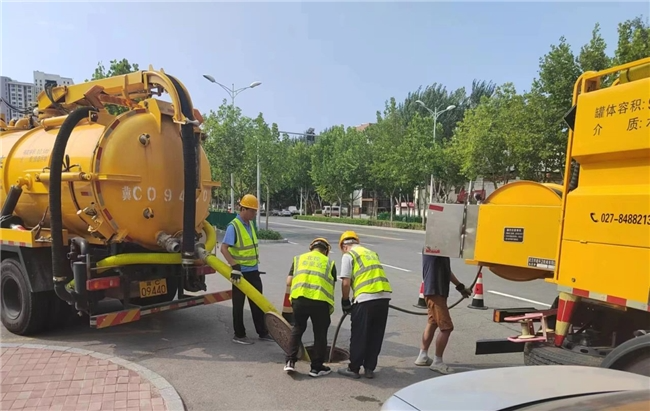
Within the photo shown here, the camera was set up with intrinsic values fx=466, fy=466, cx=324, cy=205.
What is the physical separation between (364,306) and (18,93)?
9.57 m

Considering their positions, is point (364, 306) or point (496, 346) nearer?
point (496, 346)

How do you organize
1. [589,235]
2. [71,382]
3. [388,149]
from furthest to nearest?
1. [388,149]
2. [71,382]
3. [589,235]

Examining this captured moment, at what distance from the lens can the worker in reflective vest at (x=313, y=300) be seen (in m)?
4.91

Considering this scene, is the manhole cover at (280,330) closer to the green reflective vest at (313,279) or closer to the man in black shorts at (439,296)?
the green reflective vest at (313,279)

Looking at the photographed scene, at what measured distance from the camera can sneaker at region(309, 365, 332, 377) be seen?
497 cm

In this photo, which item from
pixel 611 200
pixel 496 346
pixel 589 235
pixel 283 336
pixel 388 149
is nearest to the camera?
pixel 611 200

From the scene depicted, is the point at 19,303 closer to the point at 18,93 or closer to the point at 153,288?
the point at 153,288

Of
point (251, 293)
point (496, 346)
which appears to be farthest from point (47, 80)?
point (496, 346)

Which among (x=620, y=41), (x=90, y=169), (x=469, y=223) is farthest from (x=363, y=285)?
(x=620, y=41)

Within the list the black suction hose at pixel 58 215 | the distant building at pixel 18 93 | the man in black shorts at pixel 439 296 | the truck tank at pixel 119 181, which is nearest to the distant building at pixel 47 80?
the distant building at pixel 18 93

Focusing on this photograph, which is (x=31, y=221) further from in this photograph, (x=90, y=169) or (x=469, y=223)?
(x=469, y=223)

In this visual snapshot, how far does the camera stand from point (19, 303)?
6496mm

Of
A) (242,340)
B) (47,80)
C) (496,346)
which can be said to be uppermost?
(47,80)

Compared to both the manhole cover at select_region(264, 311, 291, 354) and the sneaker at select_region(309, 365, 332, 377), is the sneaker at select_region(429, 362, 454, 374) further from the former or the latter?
the manhole cover at select_region(264, 311, 291, 354)
